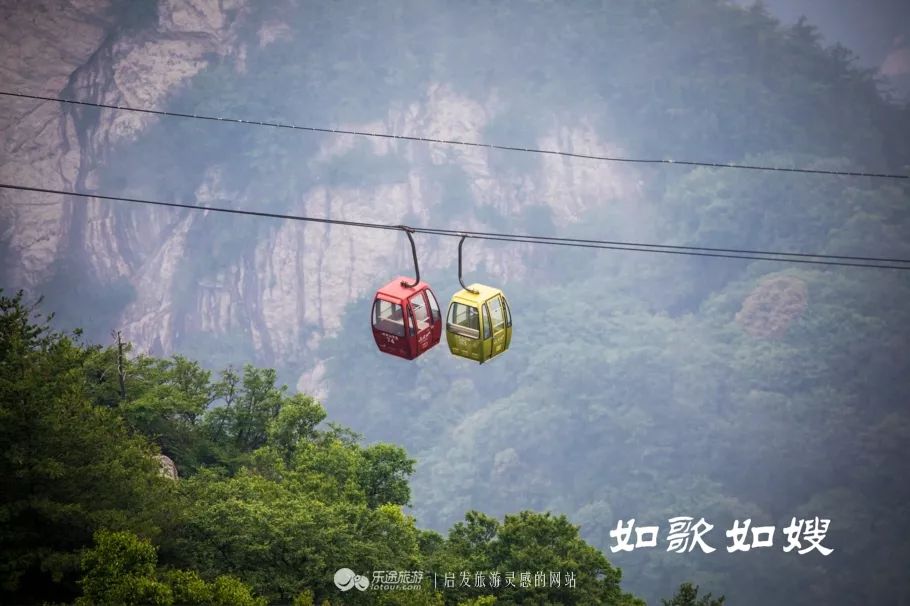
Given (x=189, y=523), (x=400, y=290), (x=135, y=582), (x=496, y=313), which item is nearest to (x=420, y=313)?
(x=400, y=290)

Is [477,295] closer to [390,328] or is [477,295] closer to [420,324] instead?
[420,324]

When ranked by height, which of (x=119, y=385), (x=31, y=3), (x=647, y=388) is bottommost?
(x=119, y=385)

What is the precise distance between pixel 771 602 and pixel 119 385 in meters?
108

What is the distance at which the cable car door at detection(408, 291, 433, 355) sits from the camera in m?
36.8

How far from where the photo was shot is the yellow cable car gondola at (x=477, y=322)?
36.9m

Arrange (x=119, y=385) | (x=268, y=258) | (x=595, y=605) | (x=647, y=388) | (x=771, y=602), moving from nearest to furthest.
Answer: (x=595, y=605) < (x=119, y=385) < (x=771, y=602) < (x=647, y=388) < (x=268, y=258)

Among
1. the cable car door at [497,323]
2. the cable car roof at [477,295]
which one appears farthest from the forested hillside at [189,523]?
the cable car roof at [477,295]

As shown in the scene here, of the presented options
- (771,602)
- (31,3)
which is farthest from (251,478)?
(31,3)

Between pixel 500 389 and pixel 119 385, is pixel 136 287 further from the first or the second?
pixel 119 385

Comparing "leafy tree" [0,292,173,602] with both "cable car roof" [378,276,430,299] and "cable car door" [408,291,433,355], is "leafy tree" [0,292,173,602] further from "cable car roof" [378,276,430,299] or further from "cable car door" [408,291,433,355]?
"cable car roof" [378,276,430,299]

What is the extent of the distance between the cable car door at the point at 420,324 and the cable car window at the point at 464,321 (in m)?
0.78

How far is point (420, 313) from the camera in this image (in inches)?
1490

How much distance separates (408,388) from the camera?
191m

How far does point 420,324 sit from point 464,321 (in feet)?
5.01
